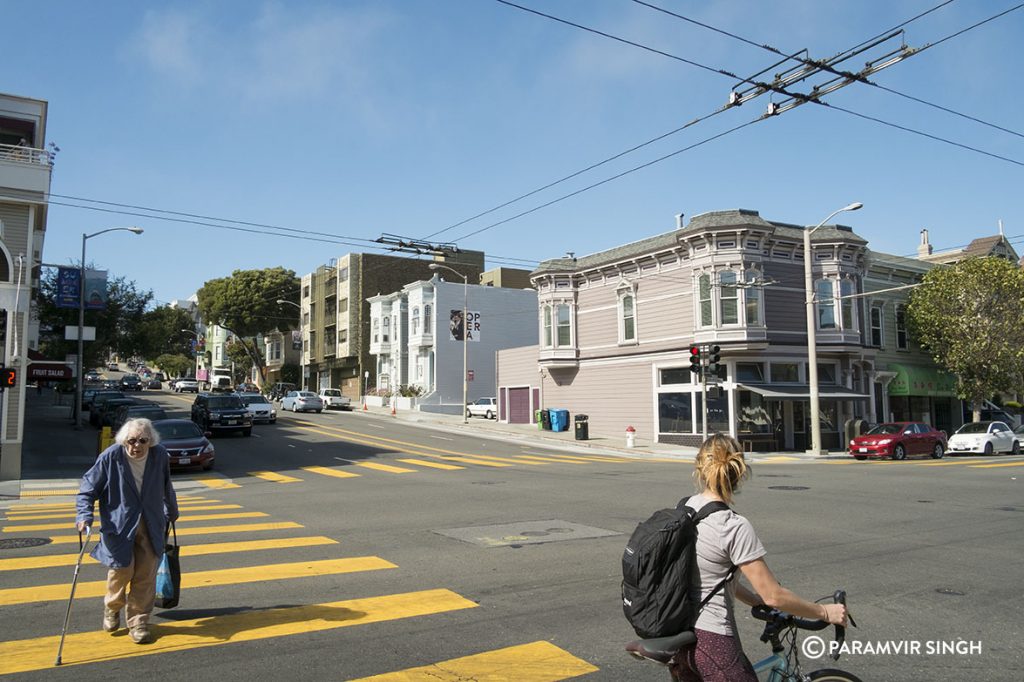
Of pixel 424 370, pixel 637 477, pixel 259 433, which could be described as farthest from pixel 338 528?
pixel 424 370

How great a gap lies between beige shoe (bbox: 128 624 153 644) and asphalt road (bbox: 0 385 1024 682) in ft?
0.22

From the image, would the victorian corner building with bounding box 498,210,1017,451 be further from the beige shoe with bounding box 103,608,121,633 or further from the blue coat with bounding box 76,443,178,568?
the beige shoe with bounding box 103,608,121,633

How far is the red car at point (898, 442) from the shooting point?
2691 centimetres

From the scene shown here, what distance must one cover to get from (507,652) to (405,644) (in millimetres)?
800

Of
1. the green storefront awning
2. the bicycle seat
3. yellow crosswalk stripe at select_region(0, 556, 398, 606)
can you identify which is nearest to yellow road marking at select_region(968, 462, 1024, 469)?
the green storefront awning

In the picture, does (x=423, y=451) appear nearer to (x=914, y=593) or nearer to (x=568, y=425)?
(x=568, y=425)

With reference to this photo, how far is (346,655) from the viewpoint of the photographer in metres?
5.44

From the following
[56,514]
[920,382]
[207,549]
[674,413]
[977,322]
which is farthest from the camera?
[920,382]

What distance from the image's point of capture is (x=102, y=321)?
134ft

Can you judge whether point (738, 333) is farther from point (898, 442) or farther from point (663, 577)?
point (663, 577)

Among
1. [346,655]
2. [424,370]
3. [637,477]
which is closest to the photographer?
[346,655]

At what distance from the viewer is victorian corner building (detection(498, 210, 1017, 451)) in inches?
1225

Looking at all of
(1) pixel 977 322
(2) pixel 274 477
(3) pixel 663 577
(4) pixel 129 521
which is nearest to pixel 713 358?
(2) pixel 274 477

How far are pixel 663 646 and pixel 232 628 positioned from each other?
433cm
